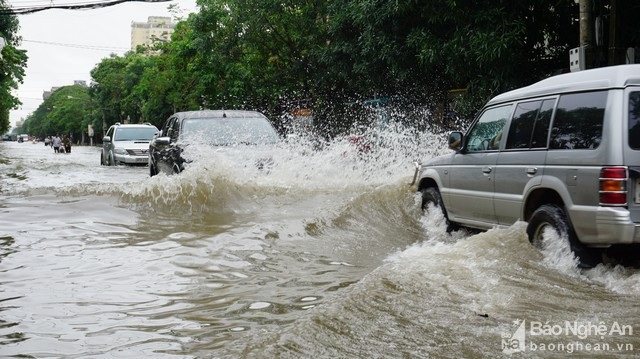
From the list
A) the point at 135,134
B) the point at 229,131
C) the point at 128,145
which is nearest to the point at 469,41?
the point at 229,131

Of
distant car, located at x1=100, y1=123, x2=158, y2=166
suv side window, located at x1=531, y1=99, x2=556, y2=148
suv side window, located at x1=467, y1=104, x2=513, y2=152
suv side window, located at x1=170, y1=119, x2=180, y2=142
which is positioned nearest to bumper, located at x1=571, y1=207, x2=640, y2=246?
suv side window, located at x1=531, y1=99, x2=556, y2=148

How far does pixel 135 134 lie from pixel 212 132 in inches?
530

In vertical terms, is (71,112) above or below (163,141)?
above

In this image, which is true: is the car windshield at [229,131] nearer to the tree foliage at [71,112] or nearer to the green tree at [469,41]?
the green tree at [469,41]

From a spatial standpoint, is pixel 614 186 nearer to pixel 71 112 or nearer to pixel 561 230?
pixel 561 230

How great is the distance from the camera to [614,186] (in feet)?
18.0

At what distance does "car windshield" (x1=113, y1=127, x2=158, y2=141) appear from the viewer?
83.4ft

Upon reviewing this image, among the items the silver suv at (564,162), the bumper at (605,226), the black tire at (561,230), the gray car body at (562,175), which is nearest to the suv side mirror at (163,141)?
the gray car body at (562,175)

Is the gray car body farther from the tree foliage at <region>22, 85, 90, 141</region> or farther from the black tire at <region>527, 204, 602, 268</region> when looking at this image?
the tree foliage at <region>22, 85, 90, 141</region>

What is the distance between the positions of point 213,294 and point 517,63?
1171 centimetres

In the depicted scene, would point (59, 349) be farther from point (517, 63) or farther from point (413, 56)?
point (413, 56)

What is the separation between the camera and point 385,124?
79.2 ft

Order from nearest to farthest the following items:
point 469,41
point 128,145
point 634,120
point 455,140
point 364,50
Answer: point 634,120, point 455,140, point 469,41, point 364,50, point 128,145

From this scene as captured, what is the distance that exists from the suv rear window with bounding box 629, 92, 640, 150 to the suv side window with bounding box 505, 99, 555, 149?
87 cm
